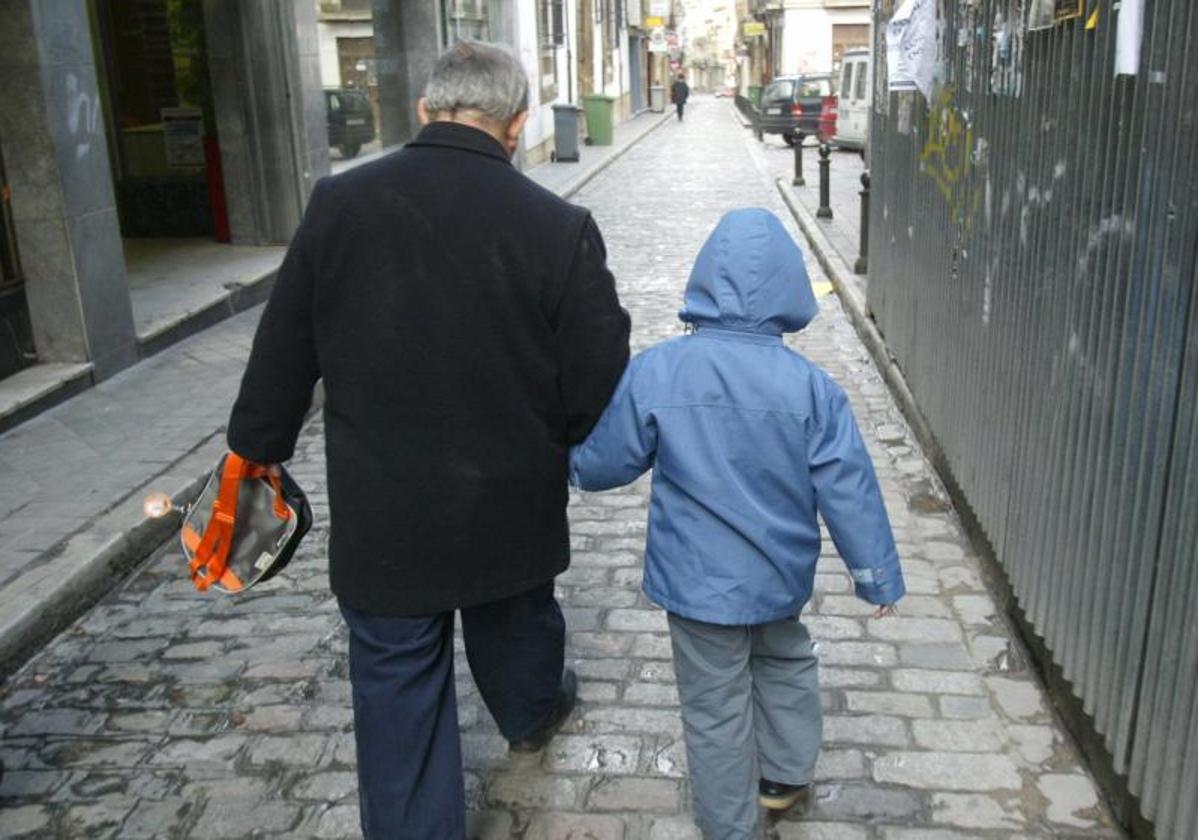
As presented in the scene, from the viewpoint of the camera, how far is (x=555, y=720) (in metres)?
3.76

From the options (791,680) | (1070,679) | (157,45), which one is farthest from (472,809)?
(157,45)

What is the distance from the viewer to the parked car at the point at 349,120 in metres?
14.6

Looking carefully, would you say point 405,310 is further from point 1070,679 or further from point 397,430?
point 1070,679

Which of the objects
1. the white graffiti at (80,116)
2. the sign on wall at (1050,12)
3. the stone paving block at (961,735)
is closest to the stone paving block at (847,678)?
the stone paving block at (961,735)

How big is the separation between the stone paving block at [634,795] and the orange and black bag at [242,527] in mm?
1102

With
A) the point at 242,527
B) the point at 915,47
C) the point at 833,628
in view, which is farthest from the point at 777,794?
the point at 915,47

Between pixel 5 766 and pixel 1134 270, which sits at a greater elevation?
pixel 1134 270

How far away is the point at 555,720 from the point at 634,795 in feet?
1.32

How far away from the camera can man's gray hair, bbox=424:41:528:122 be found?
284 cm

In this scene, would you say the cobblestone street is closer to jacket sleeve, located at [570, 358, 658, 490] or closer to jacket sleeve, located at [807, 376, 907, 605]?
jacket sleeve, located at [807, 376, 907, 605]

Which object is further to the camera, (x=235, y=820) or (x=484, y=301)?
(x=235, y=820)

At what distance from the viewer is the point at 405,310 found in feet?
9.07

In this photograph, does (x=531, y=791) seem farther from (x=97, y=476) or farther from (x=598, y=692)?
(x=97, y=476)

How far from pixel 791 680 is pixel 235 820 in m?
1.59
